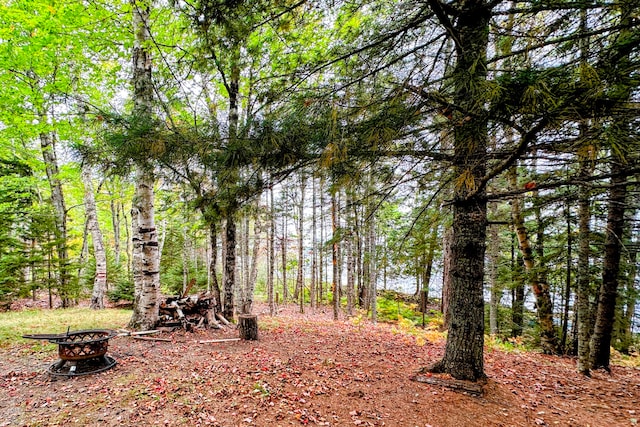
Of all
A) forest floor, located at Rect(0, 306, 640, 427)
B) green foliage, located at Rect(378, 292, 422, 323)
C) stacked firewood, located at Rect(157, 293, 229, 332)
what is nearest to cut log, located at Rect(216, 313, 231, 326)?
stacked firewood, located at Rect(157, 293, 229, 332)

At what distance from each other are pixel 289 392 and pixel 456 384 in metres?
2.33

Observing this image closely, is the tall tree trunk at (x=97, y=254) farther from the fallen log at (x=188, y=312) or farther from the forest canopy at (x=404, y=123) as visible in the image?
the fallen log at (x=188, y=312)

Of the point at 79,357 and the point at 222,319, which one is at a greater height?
the point at 79,357

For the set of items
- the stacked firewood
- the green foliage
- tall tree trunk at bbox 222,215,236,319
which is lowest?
the green foliage

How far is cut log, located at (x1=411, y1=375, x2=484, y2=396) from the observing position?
3.76 meters

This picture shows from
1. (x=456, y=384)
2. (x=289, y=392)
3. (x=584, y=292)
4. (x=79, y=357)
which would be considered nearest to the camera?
(x=456, y=384)

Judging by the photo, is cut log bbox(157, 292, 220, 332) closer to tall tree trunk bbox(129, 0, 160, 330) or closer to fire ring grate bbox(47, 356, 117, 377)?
tall tree trunk bbox(129, 0, 160, 330)

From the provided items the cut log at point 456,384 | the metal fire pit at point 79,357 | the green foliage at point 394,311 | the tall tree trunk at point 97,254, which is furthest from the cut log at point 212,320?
the green foliage at point 394,311

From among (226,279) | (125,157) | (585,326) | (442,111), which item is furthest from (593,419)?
(226,279)

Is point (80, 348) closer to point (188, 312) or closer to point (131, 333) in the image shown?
point (131, 333)

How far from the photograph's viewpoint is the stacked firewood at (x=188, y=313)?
7.27m

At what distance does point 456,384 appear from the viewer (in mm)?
3877

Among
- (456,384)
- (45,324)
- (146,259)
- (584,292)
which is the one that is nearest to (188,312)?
(146,259)

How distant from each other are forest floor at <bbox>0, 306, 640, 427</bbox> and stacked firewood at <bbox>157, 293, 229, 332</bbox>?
126cm
